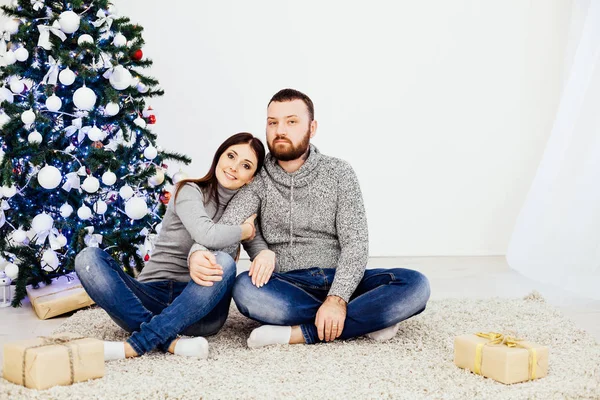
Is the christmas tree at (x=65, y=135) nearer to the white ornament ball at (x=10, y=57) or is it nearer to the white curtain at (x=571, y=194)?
the white ornament ball at (x=10, y=57)

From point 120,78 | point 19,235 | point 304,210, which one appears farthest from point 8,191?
point 304,210

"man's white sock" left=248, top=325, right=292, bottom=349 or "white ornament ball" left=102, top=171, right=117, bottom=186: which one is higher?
"white ornament ball" left=102, top=171, right=117, bottom=186

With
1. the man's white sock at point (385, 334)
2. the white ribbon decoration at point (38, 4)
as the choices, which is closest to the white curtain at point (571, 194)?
the man's white sock at point (385, 334)

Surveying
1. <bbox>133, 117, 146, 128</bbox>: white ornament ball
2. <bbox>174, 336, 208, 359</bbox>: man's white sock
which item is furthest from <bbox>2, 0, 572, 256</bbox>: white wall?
<bbox>174, 336, 208, 359</bbox>: man's white sock

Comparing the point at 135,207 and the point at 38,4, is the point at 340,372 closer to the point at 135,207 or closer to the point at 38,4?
the point at 135,207

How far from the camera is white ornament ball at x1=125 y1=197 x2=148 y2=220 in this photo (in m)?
2.65

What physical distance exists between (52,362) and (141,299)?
0.46 m

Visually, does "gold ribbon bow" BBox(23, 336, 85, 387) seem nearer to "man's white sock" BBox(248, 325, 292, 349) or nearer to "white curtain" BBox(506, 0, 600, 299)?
"man's white sock" BBox(248, 325, 292, 349)

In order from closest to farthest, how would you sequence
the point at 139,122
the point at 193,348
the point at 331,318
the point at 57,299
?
the point at 193,348
the point at 331,318
the point at 57,299
the point at 139,122

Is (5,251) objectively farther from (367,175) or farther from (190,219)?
(367,175)

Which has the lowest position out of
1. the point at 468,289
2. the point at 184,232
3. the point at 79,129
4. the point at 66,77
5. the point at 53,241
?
the point at 468,289

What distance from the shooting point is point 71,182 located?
2.61 meters

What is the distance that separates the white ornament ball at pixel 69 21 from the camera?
8.35 ft

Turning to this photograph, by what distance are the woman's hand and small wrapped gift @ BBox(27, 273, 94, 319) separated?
2.92ft
